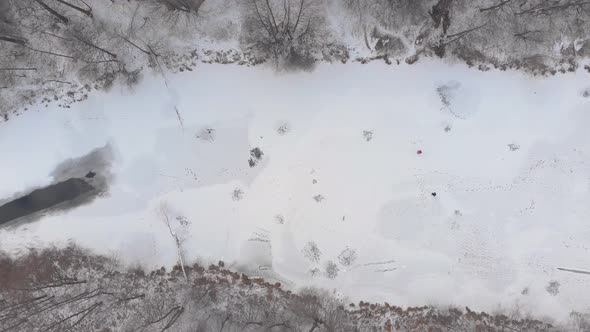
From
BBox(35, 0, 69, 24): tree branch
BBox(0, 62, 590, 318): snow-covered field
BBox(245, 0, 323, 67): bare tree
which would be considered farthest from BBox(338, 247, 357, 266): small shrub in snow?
BBox(35, 0, 69, 24): tree branch

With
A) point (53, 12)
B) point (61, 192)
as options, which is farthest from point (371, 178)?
point (53, 12)

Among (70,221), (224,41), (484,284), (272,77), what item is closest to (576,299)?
(484,284)

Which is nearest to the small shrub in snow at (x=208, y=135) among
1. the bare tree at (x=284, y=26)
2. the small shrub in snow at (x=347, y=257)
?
the bare tree at (x=284, y=26)

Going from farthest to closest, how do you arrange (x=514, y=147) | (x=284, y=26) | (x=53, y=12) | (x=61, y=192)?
(x=61, y=192), (x=514, y=147), (x=284, y=26), (x=53, y=12)

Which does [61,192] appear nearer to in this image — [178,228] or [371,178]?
[178,228]

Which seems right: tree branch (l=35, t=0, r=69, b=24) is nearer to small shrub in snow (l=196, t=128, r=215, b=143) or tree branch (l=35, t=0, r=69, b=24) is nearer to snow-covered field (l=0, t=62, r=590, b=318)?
snow-covered field (l=0, t=62, r=590, b=318)
